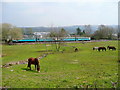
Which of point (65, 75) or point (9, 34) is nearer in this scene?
point (65, 75)

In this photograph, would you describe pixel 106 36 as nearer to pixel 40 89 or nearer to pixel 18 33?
pixel 18 33

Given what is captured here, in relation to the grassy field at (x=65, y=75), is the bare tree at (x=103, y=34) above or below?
above

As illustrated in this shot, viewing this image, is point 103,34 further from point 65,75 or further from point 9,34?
point 65,75

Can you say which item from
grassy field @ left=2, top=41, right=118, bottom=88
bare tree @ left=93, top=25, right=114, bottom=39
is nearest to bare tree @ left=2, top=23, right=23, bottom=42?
bare tree @ left=93, top=25, right=114, bottom=39

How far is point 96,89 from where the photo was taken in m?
8.73

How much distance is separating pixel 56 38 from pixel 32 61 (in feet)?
104

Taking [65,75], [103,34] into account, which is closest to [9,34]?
[103,34]

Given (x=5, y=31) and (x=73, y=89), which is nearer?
(x=73, y=89)

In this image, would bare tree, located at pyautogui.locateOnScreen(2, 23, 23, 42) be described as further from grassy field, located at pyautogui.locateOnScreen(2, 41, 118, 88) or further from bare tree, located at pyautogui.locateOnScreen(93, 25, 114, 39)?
grassy field, located at pyautogui.locateOnScreen(2, 41, 118, 88)

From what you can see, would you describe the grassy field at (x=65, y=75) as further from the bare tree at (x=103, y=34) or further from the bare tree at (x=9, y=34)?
the bare tree at (x=103, y=34)

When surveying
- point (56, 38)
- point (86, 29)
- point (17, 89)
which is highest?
point (86, 29)

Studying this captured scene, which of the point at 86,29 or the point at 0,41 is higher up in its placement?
the point at 86,29

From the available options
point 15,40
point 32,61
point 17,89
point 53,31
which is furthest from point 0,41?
point 17,89

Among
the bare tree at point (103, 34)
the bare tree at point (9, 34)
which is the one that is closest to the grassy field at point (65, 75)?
the bare tree at point (9, 34)
